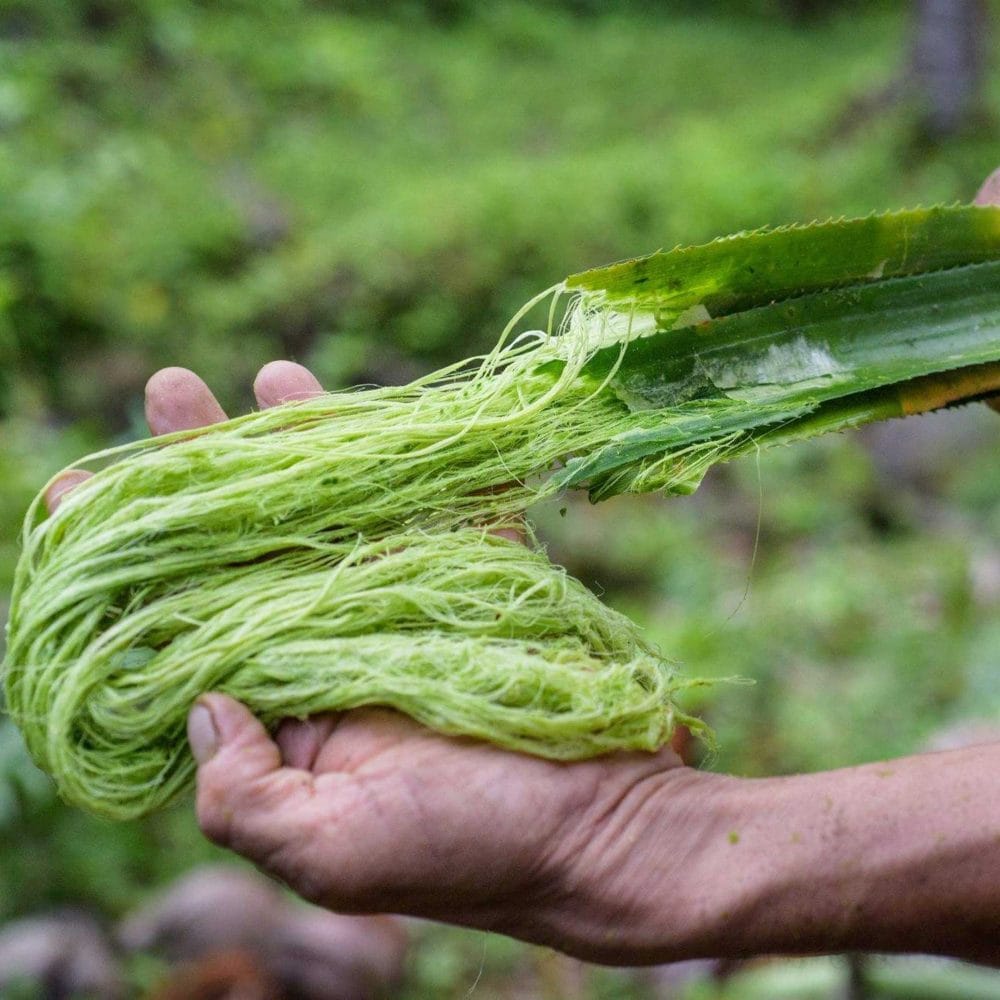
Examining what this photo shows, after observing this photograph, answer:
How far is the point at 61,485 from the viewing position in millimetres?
1390

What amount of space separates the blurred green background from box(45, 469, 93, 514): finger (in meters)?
0.84

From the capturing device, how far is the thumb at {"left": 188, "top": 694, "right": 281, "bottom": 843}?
1.15 meters

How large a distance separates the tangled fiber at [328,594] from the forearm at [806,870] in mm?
126

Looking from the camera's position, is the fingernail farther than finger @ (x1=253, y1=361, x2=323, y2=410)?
No

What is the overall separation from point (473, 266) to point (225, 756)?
4235mm

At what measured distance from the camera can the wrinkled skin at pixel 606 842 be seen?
115 centimetres

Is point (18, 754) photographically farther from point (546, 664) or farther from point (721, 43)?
point (721, 43)

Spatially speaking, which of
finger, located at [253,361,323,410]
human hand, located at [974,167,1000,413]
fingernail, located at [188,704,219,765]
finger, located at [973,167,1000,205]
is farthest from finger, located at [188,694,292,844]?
finger, located at [973,167,1000,205]

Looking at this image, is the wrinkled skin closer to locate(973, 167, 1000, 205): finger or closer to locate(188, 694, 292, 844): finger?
locate(188, 694, 292, 844): finger

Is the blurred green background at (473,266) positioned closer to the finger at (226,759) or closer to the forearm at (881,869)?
the forearm at (881,869)

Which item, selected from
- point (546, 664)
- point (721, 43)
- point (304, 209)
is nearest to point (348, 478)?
point (546, 664)

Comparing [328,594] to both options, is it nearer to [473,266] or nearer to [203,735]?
[203,735]

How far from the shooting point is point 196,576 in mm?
1307

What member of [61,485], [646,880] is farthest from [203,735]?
[646,880]
